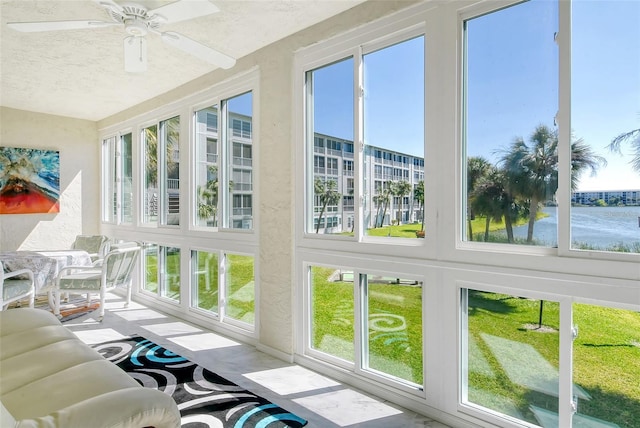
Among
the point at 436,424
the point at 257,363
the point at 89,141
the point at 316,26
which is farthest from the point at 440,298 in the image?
the point at 89,141

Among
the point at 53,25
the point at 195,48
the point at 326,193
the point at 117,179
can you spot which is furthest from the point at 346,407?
the point at 117,179

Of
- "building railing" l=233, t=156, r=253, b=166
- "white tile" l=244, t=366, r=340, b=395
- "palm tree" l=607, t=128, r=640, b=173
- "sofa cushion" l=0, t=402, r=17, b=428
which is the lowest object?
"white tile" l=244, t=366, r=340, b=395

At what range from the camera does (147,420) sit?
3.95 feet

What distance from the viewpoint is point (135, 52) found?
8.16 feet

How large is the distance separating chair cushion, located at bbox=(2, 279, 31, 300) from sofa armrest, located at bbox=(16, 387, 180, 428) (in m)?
3.57

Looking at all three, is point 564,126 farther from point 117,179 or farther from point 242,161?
point 117,179

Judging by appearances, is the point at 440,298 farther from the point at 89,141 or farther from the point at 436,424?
the point at 89,141

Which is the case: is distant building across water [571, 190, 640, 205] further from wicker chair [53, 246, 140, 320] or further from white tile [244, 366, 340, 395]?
wicker chair [53, 246, 140, 320]

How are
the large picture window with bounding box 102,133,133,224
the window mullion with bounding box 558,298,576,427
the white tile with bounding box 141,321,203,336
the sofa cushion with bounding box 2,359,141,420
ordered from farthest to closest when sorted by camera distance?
the large picture window with bounding box 102,133,133,224, the white tile with bounding box 141,321,203,336, the window mullion with bounding box 558,298,576,427, the sofa cushion with bounding box 2,359,141,420

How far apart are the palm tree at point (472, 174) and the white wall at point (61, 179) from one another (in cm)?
607

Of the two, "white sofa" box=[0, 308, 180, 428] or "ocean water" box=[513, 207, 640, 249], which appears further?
"ocean water" box=[513, 207, 640, 249]

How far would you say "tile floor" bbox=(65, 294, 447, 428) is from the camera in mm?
2326

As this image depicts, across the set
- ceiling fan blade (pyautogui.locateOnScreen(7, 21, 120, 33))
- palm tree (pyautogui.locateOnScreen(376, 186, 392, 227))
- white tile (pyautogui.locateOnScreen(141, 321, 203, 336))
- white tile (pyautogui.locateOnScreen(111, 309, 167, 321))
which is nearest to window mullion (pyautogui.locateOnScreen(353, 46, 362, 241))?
palm tree (pyautogui.locateOnScreen(376, 186, 392, 227))

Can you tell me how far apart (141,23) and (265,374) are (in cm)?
258
